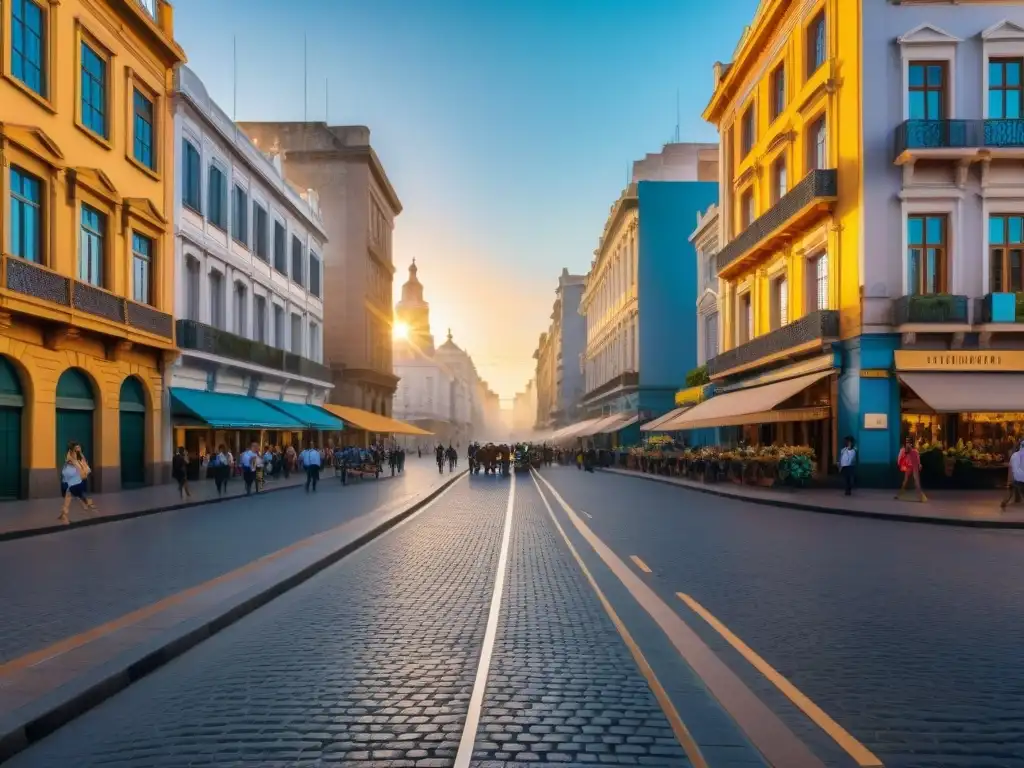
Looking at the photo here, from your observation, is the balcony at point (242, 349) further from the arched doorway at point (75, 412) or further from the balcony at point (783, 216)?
the balcony at point (783, 216)

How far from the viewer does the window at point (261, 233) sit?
132 feet

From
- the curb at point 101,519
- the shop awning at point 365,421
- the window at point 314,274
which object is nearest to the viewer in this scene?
the curb at point 101,519

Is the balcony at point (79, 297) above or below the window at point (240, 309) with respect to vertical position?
below

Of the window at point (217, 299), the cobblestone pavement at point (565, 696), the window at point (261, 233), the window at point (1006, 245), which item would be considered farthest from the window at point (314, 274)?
the cobblestone pavement at point (565, 696)

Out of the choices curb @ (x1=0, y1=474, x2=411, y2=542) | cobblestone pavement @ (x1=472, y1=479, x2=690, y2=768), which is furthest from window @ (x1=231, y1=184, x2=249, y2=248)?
cobblestone pavement @ (x1=472, y1=479, x2=690, y2=768)

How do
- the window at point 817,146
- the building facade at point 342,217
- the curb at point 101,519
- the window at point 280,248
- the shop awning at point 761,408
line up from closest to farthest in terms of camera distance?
the curb at point 101,519
the shop awning at point 761,408
the window at point 817,146
the window at point 280,248
the building facade at point 342,217

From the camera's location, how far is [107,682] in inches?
227

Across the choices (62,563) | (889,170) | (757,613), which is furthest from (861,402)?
(62,563)

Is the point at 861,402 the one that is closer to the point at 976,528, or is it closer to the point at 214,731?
the point at 976,528

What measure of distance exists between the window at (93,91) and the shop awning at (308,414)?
16.1 metres

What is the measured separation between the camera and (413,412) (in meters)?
125

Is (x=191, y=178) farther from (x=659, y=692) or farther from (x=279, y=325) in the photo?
(x=659, y=692)

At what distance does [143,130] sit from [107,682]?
2656cm

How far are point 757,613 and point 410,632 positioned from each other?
3.20 meters
